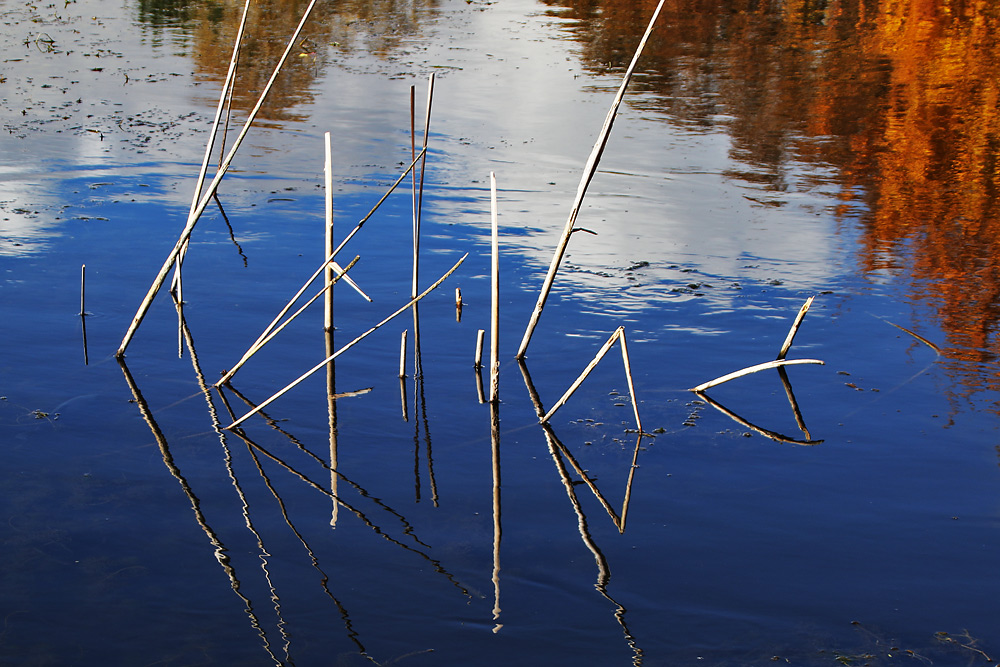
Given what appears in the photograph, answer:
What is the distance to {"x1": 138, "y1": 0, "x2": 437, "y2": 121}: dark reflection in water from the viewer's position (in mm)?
16438

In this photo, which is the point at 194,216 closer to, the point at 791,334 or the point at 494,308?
the point at 494,308

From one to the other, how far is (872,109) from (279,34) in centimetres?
1394

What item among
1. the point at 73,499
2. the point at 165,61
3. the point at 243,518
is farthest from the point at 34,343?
the point at 165,61

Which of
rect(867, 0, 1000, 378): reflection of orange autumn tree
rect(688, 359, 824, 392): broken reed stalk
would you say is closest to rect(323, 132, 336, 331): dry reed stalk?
rect(688, 359, 824, 392): broken reed stalk

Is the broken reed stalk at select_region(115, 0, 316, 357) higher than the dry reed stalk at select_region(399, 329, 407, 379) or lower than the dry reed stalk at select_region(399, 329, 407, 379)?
higher

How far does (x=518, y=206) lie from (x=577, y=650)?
259 inches

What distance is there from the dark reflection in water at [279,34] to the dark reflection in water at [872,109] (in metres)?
4.79

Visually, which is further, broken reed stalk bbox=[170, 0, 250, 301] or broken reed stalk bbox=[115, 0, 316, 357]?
broken reed stalk bbox=[170, 0, 250, 301]

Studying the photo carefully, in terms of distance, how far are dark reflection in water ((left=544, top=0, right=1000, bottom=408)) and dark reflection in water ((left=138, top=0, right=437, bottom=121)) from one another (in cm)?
479

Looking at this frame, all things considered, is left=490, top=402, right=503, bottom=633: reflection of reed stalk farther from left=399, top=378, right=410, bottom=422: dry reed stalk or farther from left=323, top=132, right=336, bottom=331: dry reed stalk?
left=323, top=132, right=336, bottom=331: dry reed stalk

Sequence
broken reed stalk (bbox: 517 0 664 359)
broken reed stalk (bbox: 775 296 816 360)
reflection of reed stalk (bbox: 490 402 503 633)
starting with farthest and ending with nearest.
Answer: broken reed stalk (bbox: 775 296 816 360) → broken reed stalk (bbox: 517 0 664 359) → reflection of reed stalk (bbox: 490 402 503 633)

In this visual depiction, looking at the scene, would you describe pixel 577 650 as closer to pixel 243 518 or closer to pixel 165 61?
pixel 243 518

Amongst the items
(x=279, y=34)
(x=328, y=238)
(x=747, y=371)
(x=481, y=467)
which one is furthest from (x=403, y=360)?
(x=279, y=34)

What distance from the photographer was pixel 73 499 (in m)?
4.49
